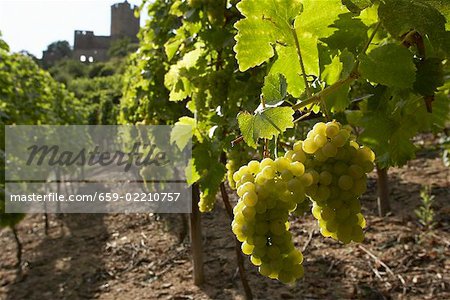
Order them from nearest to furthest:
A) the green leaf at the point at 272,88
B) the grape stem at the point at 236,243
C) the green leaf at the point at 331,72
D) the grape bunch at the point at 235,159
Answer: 1. the green leaf at the point at 272,88
2. the green leaf at the point at 331,72
3. the grape bunch at the point at 235,159
4. the grape stem at the point at 236,243

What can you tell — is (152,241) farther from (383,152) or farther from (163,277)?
(383,152)

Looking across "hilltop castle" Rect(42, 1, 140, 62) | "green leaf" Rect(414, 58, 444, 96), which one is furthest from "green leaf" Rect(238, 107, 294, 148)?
"hilltop castle" Rect(42, 1, 140, 62)

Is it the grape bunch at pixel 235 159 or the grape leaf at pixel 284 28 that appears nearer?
the grape leaf at pixel 284 28

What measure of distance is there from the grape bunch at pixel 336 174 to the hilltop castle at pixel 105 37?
5268 centimetres

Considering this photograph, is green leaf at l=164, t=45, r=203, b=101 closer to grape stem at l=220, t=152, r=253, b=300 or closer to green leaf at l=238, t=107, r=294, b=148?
grape stem at l=220, t=152, r=253, b=300

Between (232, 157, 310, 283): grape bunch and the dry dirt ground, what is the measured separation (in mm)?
3610

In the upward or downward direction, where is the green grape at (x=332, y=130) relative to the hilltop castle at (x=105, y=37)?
downward

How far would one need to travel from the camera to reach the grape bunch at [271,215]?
0.63 meters


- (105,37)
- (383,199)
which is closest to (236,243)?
(383,199)

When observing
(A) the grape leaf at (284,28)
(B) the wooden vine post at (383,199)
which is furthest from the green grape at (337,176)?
(B) the wooden vine post at (383,199)

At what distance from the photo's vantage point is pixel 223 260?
203 inches

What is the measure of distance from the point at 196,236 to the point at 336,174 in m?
3.94

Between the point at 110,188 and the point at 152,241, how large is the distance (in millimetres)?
4384

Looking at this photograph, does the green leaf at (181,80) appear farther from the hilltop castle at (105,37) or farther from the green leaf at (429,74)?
the hilltop castle at (105,37)
